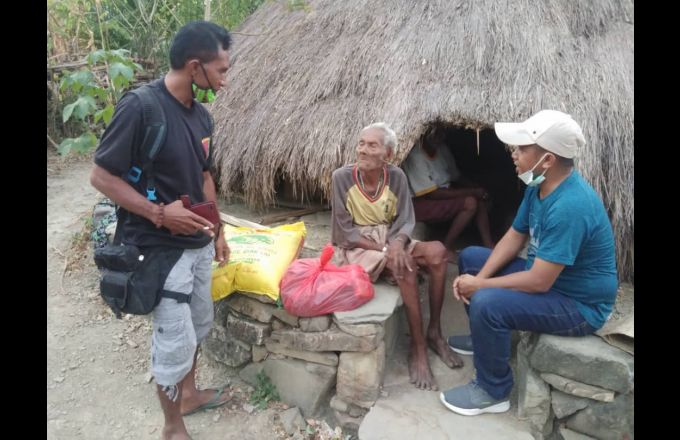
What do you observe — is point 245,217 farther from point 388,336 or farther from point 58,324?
point 388,336

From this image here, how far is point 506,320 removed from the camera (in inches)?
98.3

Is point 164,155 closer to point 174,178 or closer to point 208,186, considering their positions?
point 174,178

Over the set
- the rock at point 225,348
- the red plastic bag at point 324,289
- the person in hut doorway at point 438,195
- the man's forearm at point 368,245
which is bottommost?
the rock at point 225,348

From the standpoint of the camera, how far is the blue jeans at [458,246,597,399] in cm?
247

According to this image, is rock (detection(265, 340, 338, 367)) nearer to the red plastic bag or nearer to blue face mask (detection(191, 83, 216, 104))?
the red plastic bag

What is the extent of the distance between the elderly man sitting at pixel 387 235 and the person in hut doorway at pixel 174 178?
3.26 feet

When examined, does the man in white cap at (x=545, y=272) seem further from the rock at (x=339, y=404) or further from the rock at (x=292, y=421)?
the rock at (x=292, y=421)

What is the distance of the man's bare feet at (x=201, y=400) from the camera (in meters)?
2.96

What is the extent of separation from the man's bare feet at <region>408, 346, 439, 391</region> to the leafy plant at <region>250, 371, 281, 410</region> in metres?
0.91

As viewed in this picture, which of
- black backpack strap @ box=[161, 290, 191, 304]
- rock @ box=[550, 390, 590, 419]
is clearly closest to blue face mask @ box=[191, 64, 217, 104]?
black backpack strap @ box=[161, 290, 191, 304]

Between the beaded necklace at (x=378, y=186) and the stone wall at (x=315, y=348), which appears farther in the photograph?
the beaded necklace at (x=378, y=186)

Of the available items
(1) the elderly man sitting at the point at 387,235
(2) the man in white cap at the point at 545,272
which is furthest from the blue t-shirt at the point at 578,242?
(1) the elderly man sitting at the point at 387,235

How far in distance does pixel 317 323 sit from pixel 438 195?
1961 mm

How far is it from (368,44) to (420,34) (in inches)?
19.8
